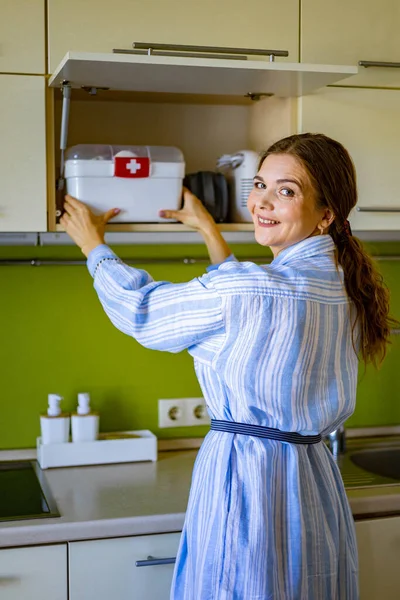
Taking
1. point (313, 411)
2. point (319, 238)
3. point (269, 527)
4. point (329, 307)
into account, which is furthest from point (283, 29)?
point (269, 527)

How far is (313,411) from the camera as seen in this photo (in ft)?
4.97

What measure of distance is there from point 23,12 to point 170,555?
1.24 m

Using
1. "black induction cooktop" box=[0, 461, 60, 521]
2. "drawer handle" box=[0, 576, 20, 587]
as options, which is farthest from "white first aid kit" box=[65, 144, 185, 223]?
"drawer handle" box=[0, 576, 20, 587]

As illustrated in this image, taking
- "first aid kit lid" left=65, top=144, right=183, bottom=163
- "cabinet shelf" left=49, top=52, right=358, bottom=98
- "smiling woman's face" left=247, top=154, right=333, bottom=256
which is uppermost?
"cabinet shelf" left=49, top=52, right=358, bottom=98

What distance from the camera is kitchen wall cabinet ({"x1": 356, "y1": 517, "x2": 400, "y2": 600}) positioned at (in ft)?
6.34

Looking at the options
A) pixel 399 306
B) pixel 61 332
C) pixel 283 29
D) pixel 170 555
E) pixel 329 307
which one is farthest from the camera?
pixel 399 306

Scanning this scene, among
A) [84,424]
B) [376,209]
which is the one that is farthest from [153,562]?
[376,209]

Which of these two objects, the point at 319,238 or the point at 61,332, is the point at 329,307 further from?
the point at 61,332

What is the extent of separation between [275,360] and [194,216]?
614mm

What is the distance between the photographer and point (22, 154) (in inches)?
71.9

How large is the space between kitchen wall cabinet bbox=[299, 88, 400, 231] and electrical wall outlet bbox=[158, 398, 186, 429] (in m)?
0.74

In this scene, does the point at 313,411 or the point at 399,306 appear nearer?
the point at 313,411

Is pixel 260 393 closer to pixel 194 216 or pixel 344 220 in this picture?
pixel 344 220

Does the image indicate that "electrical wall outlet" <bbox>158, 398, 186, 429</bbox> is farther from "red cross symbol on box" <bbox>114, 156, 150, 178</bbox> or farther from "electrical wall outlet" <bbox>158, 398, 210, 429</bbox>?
"red cross symbol on box" <bbox>114, 156, 150, 178</bbox>
